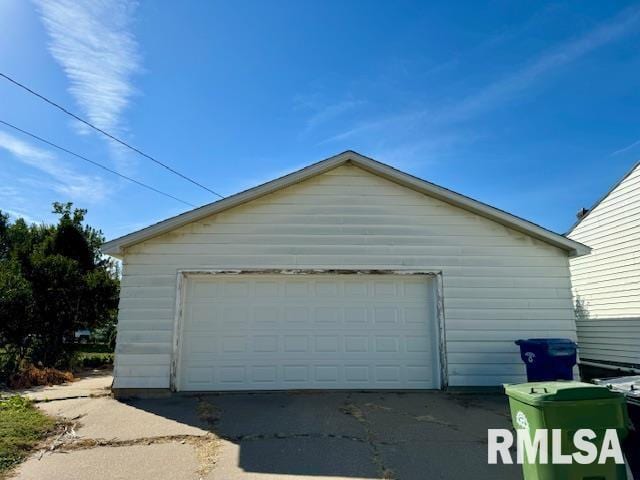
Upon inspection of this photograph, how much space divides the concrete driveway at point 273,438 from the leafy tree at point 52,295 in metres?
5.47

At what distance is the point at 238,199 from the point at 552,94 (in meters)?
7.95

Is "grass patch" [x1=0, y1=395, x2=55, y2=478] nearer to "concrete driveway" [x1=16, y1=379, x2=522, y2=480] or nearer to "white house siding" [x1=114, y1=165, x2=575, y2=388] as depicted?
"concrete driveway" [x1=16, y1=379, x2=522, y2=480]

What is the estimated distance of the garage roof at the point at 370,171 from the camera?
7.80 meters

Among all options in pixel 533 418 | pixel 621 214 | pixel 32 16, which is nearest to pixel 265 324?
pixel 533 418

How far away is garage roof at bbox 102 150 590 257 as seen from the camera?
25.6 feet

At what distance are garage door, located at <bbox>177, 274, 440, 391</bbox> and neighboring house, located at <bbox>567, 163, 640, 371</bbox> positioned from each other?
230 inches

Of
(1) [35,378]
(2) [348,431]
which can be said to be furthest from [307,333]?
(1) [35,378]

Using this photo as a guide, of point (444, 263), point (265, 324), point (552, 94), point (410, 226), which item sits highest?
point (552, 94)

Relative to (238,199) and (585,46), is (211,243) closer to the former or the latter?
(238,199)

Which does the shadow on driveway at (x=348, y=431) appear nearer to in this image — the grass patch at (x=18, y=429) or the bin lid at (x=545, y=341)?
the bin lid at (x=545, y=341)

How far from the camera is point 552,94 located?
32.9 ft

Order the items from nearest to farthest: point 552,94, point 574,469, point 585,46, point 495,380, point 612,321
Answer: point 574,469 < point 495,380 < point 585,46 < point 552,94 < point 612,321

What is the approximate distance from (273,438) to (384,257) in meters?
4.11

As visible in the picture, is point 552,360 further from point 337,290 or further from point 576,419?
point 576,419
